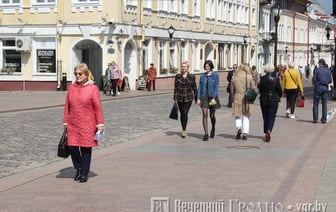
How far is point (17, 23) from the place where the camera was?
3597cm

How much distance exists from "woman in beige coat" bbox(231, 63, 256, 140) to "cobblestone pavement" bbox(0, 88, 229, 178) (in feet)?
8.24

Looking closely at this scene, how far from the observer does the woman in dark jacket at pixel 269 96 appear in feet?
45.9

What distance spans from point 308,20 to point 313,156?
8007 centimetres

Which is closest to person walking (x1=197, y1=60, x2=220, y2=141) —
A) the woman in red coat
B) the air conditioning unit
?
the woman in red coat

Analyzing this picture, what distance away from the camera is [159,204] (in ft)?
24.7

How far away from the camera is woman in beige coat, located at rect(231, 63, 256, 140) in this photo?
45.6ft

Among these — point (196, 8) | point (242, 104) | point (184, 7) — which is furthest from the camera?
point (196, 8)

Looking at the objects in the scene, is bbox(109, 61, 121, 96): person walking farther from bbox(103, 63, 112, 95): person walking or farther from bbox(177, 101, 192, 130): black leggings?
bbox(177, 101, 192, 130): black leggings

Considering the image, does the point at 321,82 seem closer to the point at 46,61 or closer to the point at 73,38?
the point at 73,38

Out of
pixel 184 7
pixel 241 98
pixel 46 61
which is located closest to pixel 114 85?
pixel 46 61

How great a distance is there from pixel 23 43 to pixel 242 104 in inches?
926

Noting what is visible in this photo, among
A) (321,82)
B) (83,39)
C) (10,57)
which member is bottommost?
(321,82)

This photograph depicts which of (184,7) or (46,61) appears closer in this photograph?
(46,61)

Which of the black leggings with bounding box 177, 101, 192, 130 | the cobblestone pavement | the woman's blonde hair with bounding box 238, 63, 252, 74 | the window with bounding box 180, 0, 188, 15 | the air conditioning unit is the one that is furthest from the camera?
the window with bounding box 180, 0, 188, 15
